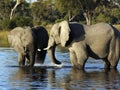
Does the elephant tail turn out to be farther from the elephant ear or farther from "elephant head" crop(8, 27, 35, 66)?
"elephant head" crop(8, 27, 35, 66)

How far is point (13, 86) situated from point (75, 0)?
51024mm

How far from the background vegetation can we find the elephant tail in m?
28.7

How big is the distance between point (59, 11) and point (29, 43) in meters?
62.2

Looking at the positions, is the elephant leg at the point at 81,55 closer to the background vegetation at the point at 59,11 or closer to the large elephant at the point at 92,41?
the large elephant at the point at 92,41

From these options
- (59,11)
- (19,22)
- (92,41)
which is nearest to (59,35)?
(92,41)

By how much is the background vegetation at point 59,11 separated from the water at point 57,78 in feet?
93.5

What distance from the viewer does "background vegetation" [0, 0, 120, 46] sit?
199 ft

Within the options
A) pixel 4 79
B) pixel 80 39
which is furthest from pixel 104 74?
pixel 4 79

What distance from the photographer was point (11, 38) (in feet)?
82.8

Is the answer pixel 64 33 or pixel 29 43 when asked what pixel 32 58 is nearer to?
pixel 29 43

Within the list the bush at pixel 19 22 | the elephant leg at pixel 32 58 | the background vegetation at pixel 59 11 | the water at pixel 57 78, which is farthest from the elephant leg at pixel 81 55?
the bush at pixel 19 22

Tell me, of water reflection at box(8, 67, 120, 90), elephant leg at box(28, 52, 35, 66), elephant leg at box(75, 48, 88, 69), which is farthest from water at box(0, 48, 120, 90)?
elephant leg at box(75, 48, 88, 69)

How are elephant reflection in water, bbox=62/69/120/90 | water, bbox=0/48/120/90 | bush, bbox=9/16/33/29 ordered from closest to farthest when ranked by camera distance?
water, bbox=0/48/120/90, elephant reflection in water, bbox=62/69/120/90, bush, bbox=9/16/33/29

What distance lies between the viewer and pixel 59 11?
283ft
